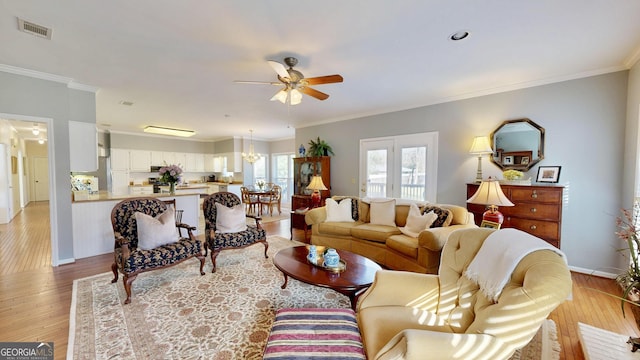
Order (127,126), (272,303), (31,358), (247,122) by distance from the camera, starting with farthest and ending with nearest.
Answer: (127,126) → (247,122) → (272,303) → (31,358)

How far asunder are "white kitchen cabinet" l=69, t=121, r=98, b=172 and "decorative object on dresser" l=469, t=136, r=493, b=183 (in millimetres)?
5923

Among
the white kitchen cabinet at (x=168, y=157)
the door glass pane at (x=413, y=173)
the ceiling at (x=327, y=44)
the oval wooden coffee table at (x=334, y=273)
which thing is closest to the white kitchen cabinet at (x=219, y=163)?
the white kitchen cabinet at (x=168, y=157)

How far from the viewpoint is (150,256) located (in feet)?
8.60

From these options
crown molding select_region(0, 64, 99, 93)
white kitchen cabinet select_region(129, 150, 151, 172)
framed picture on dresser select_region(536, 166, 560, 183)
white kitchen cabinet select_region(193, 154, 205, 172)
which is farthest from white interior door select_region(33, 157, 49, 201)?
framed picture on dresser select_region(536, 166, 560, 183)

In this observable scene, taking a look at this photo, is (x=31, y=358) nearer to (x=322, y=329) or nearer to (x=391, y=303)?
(x=322, y=329)

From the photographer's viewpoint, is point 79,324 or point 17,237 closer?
point 79,324

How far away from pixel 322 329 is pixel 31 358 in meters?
2.18

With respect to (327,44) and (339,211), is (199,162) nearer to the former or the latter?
(339,211)

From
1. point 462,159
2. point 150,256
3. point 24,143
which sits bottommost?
point 150,256

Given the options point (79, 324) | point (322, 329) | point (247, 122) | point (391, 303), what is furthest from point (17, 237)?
point (391, 303)

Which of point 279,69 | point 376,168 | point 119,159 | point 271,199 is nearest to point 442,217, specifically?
point 376,168

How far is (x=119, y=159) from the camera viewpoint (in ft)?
25.0

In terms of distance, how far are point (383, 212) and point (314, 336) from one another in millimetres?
2792

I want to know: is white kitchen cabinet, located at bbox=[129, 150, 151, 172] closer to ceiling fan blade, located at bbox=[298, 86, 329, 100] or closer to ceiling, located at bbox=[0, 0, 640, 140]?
ceiling, located at bbox=[0, 0, 640, 140]
